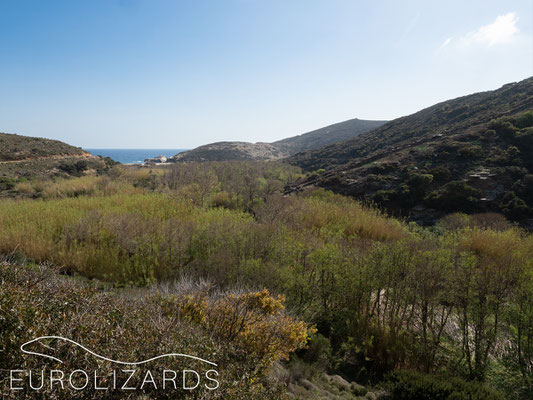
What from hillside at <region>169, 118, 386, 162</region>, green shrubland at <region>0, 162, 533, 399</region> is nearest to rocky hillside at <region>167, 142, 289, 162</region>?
hillside at <region>169, 118, 386, 162</region>

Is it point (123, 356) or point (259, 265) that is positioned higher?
point (123, 356)

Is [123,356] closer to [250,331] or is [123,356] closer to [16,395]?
[16,395]

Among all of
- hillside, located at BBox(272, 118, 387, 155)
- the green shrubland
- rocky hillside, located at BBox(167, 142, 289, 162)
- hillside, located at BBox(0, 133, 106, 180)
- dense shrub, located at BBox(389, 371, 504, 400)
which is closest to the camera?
dense shrub, located at BBox(389, 371, 504, 400)

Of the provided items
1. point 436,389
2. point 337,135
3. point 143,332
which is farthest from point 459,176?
point 337,135

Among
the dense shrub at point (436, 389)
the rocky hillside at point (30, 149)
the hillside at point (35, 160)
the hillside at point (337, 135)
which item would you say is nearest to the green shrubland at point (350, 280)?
the dense shrub at point (436, 389)

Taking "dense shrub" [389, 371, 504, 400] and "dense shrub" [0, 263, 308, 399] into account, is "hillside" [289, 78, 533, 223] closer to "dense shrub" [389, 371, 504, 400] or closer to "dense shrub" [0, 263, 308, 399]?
"dense shrub" [389, 371, 504, 400]

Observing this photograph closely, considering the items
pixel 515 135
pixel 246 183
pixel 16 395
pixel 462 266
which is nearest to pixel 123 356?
pixel 16 395

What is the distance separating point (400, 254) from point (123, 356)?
4556 mm

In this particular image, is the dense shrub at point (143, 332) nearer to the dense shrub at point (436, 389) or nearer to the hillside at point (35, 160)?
the dense shrub at point (436, 389)

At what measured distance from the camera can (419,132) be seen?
3144 cm

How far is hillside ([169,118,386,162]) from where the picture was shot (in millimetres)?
58719

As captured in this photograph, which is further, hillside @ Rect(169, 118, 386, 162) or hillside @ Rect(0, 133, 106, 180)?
hillside @ Rect(169, 118, 386, 162)

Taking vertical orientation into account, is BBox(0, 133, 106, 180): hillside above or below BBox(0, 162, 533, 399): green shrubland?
above

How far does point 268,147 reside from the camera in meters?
75.4
